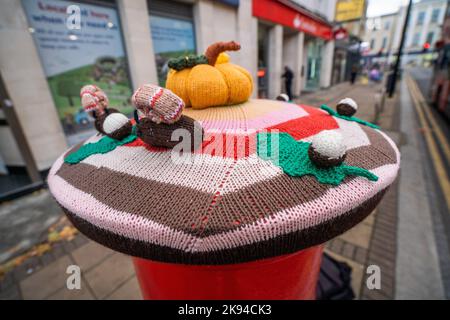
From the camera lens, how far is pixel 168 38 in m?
4.54

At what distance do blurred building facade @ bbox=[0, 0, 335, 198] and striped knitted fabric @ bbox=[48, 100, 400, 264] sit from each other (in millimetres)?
3198

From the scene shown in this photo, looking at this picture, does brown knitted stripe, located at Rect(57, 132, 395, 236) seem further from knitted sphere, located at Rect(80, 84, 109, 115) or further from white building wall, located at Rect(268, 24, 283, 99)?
white building wall, located at Rect(268, 24, 283, 99)

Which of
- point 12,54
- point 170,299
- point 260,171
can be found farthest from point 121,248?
point 12,54

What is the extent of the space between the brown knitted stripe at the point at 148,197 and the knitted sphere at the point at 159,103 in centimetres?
19

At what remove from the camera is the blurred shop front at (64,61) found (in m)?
2.90

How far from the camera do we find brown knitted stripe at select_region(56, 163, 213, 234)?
1.83ft

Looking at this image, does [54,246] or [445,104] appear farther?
[445,104]

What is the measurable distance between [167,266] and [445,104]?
32.3ft

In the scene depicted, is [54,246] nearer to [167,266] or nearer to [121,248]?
[167,266]

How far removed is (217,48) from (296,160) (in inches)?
26.6

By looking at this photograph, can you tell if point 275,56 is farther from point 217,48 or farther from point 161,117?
point 161,117

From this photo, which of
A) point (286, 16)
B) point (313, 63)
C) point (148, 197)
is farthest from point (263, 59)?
point (148, 197)

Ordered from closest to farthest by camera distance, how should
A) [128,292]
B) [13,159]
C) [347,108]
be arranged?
[347,108] < [128,292] < [13,159]

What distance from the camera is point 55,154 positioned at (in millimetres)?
3471
